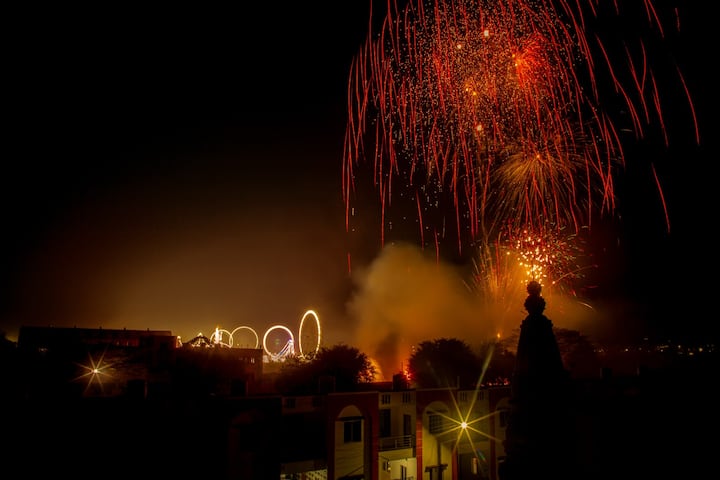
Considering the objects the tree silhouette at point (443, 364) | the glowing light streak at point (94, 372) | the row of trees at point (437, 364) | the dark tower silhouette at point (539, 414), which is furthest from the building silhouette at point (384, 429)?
the tree silhouette at point (443, 364)

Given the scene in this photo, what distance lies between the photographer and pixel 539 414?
8.98 metres

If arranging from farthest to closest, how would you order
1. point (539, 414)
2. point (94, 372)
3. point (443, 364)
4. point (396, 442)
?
point (443, 364) < point (94, 372) < point (396, 442) < point (539, 414)

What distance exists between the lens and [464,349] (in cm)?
6259

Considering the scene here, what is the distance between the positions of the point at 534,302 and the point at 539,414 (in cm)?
214

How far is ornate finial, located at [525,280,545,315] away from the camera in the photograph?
9.78m

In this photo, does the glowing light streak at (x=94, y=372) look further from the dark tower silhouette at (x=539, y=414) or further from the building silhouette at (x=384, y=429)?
the dark tower silhouette at (x=539, y=414)

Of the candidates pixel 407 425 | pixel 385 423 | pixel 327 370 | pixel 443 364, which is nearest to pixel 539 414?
pixel 407 425

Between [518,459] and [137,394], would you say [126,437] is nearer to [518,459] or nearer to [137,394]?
[137,394]

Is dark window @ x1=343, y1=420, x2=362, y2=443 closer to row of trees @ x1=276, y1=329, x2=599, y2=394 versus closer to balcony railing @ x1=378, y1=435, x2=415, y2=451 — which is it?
balcony railing @ x1=378, y1=435, x2=415, y2=451

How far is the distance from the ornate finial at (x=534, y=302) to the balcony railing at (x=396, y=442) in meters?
20.3

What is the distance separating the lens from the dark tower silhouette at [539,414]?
8.73 meters

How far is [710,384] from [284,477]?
21.1 meters

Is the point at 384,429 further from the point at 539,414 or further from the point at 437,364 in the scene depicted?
the point at 437,364

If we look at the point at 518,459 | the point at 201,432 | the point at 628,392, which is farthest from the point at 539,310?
the point at 628,392
